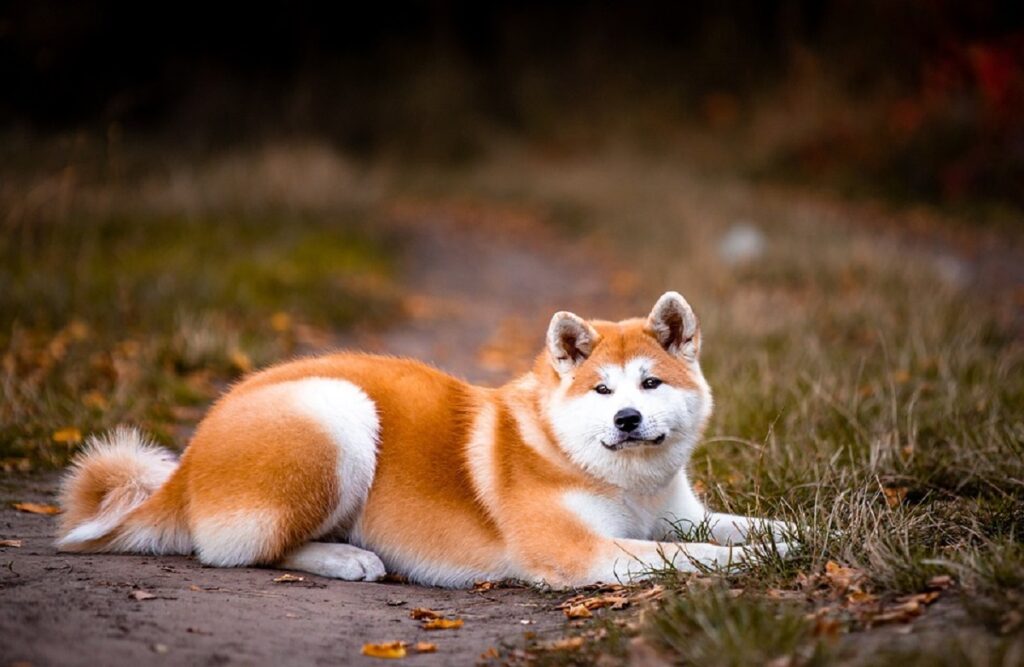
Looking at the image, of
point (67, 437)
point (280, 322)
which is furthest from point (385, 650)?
point (280, 322)

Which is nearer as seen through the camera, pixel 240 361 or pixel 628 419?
pixel 628 419

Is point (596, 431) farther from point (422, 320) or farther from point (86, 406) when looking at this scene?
point (422, 320)

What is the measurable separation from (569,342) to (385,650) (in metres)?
1.51

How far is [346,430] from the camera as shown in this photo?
4.10 meters

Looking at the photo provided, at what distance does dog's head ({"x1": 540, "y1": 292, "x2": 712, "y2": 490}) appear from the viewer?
12.7 feet

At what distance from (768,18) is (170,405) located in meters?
19.0

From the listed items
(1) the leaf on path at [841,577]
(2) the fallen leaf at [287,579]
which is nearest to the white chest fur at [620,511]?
(1) the leaf on path at [841,577]

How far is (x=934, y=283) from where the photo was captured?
9.11 meters

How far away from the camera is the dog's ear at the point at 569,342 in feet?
13.3

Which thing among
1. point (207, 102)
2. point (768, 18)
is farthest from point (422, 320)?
point (768, 18)

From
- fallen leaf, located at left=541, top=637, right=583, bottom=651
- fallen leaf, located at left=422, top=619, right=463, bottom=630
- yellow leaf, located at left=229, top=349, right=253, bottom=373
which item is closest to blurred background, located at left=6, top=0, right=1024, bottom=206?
yellow leaf, located at left=229, top=349, right=253, bottom=373

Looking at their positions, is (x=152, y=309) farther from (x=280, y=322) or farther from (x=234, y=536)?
(x=234, y=536)

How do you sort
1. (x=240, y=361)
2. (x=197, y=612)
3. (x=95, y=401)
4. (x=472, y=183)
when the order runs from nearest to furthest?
1. (x=197, y=612)
2. (x=95, y=401)
3. (x=240, y=361)
4. (x=472, y=183)

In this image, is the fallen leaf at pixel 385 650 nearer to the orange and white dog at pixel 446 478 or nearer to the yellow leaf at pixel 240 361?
the orange and white dog at pixel 446 478
